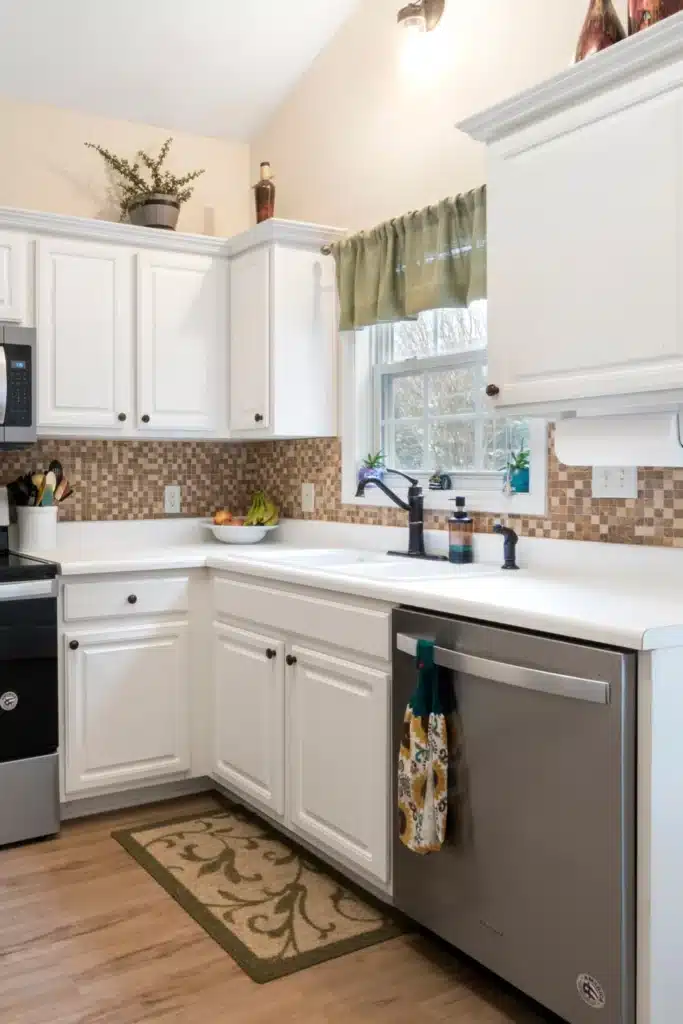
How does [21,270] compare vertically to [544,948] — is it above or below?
above

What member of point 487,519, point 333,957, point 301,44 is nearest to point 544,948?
point 333,957

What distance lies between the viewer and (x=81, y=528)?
146 inches

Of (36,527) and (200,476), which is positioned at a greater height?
(200,476)

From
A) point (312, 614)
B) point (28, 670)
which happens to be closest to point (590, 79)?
point (312, 614)

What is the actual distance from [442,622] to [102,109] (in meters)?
2.72

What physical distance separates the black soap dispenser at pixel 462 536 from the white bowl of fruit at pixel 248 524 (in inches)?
42.9

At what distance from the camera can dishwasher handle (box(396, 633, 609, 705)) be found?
5.61 ft

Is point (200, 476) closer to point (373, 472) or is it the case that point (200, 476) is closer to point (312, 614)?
point (373, 472)

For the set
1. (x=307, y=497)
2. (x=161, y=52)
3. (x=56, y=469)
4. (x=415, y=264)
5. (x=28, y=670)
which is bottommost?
(x=28, y=670)

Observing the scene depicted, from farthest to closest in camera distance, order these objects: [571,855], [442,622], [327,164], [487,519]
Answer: [327,164], [487,519], [442,622], [571,855]

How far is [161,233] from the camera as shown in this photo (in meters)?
3.54

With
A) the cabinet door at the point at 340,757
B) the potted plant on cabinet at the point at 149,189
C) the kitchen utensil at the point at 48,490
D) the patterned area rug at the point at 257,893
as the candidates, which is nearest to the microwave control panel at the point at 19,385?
the kitchen utensil at the point at 48,490

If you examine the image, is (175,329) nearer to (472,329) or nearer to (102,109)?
(102,109)

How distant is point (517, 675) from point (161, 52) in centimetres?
288
